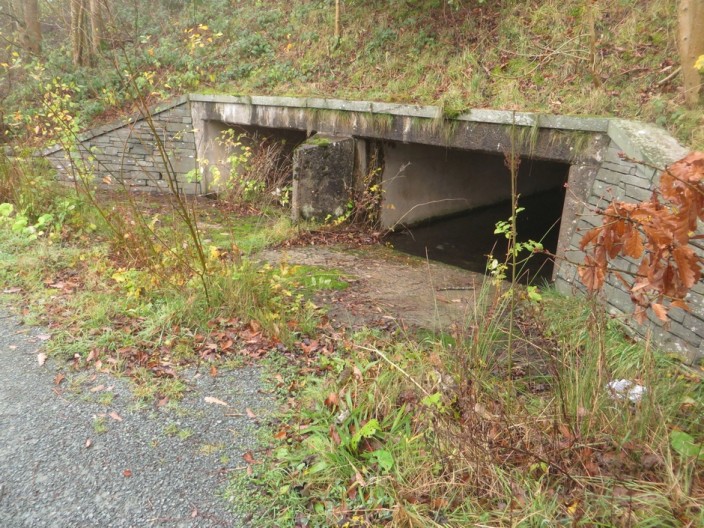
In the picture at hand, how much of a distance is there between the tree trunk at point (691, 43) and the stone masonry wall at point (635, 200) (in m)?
0.58

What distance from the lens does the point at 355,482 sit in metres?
2.62

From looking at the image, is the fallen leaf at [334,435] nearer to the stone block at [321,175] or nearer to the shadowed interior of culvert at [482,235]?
the shadowed interior of culvert at [482,235]

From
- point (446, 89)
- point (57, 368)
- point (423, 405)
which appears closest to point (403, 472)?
point (423, 405)

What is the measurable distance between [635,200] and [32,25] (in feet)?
43.0

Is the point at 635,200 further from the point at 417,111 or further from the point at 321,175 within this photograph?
the point at 321,175

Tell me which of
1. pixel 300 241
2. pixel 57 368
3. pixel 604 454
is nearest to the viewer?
pixel 604 454


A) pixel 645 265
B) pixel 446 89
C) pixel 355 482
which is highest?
pixel 446 89

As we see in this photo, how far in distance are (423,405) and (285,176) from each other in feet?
24.3

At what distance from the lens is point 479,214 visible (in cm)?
1130

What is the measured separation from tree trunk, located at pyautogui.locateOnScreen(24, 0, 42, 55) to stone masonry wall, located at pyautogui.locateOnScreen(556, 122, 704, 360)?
39.8 ft

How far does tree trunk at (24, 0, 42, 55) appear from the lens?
39.3 feet

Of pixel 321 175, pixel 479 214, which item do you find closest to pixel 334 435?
pixel 321 175

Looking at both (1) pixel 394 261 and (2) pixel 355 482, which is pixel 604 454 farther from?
(1) pixel 394 261

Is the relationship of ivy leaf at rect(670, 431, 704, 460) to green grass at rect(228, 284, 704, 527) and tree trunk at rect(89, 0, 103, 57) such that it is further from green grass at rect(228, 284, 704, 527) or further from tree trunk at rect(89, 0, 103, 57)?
tree trunk at rect(89, 0, 103, 57)
